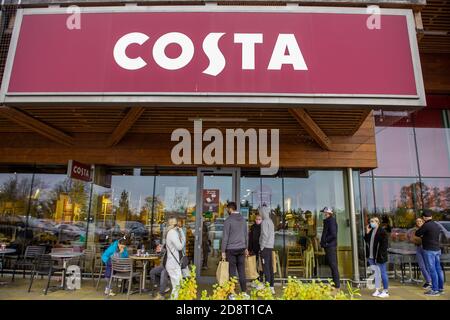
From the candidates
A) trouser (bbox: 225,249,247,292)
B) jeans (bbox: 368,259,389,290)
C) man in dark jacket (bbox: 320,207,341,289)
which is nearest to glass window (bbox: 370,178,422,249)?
jeans (bbox: 368,259,389,290)

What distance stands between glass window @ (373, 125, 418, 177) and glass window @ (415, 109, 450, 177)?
1.08 ft

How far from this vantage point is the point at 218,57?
469 cm

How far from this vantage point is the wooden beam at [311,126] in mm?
6547

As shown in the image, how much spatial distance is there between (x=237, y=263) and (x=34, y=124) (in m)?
5.23

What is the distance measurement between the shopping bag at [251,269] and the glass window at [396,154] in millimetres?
5844

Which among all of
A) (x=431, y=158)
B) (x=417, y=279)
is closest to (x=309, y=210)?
(x=417, y=279)

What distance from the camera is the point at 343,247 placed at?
8.80m

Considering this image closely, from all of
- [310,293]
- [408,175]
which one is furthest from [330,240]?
[408,175]

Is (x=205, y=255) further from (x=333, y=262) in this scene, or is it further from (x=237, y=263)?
(x=333, y=262)

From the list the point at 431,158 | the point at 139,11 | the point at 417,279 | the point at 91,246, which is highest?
the point at 139,11

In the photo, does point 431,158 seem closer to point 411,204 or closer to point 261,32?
point 411,204

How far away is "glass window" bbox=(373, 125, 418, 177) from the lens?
1095 cm

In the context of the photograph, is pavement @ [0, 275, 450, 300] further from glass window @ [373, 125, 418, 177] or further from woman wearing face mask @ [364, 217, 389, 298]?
glass window @ [373, 125, 418, 177]
